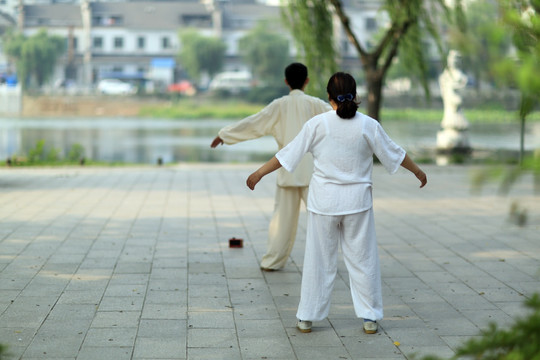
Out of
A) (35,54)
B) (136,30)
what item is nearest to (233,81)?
(136,30)

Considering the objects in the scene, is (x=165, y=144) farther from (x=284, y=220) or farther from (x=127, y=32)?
(x=127, y=32)

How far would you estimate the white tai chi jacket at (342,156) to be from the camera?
4555 mm

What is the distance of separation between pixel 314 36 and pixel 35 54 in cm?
5861

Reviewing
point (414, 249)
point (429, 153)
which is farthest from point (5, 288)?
point (429, 153)

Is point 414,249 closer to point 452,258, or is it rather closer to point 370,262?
point 452,258

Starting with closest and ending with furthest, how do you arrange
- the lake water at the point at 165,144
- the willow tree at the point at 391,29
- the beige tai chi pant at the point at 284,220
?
the beige tai chi pant at the point at 284,220
the willow tree at the point at 391,29
the lake water at the point at 165,144

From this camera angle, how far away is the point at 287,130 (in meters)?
6.00

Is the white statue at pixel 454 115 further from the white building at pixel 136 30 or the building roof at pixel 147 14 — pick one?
the building roof at pixel 147 14

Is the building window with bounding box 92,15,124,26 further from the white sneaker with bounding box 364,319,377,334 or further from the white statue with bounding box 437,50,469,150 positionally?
Result: the white sneaker with bounding box 364,319,377,334

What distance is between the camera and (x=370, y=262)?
463 cm

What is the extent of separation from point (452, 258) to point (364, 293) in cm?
259

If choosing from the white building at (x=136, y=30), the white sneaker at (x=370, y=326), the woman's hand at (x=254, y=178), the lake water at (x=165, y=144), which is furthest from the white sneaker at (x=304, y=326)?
the white building at (x=136, y=30)

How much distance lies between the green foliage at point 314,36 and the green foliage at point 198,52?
5566 centimetres

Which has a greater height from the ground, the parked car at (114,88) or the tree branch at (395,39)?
the tree branch at (395,39)
